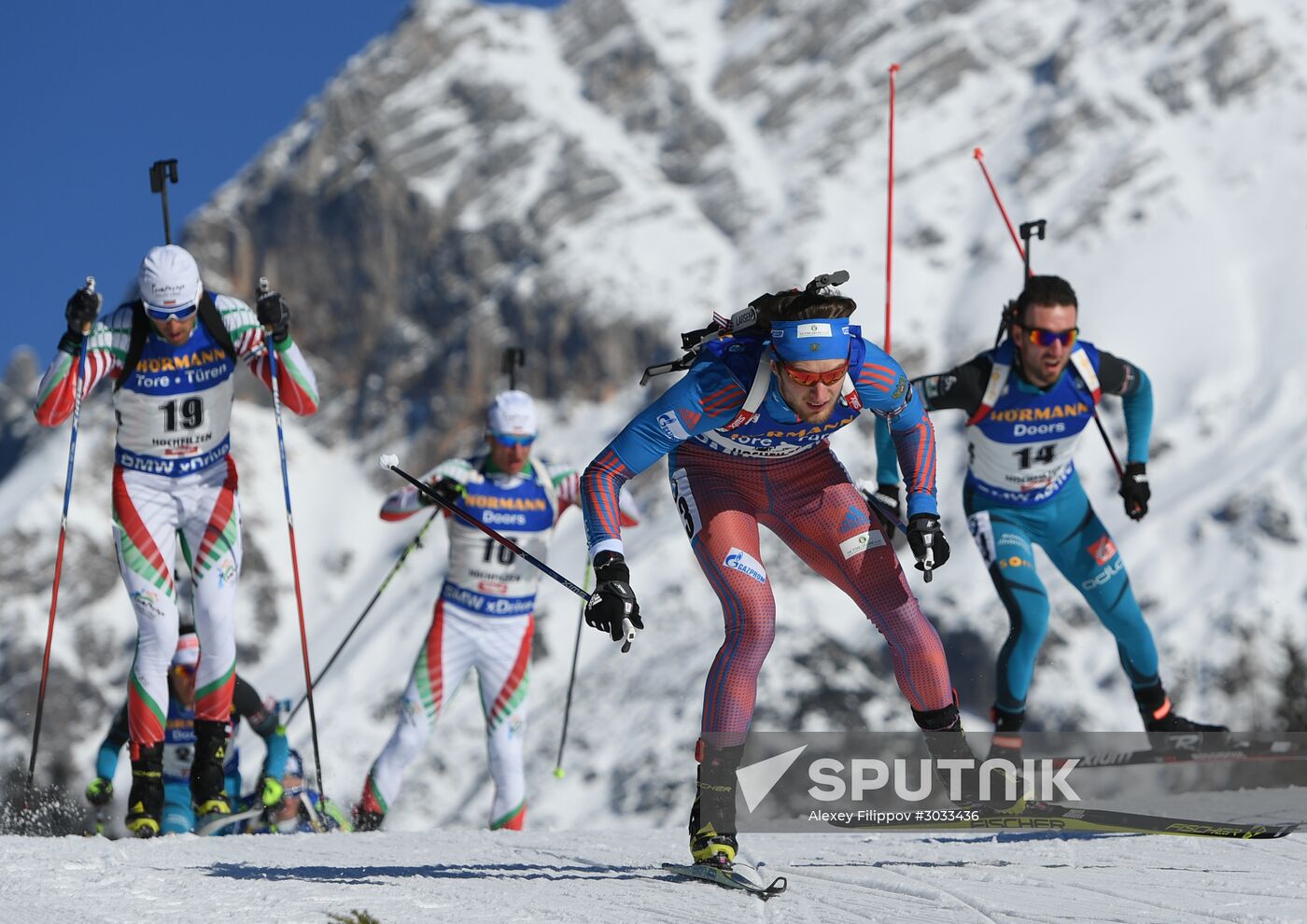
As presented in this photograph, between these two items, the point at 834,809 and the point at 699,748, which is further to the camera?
the point at 834,809

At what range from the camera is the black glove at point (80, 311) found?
31.3ft

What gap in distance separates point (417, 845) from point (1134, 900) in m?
3.92

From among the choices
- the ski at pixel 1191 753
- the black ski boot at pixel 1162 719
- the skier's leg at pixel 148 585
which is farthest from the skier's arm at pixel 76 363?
the black ski boot at pixel 1162 719

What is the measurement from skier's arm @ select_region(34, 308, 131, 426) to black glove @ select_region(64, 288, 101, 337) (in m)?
0.07

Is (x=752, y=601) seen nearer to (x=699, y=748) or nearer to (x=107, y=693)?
(x=699, y=748)

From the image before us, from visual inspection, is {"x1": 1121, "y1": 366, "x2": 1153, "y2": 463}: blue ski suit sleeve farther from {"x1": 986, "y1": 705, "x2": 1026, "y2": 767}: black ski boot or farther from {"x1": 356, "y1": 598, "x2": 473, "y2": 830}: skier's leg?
{"x1": 356, "y1": 598, "x2": 473, "y2": 830}: skier's leg

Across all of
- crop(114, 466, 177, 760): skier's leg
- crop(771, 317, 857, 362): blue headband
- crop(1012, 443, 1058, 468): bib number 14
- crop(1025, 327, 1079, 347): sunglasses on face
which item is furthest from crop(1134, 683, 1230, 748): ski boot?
crop(114, 466, 177, 760): skier's leg

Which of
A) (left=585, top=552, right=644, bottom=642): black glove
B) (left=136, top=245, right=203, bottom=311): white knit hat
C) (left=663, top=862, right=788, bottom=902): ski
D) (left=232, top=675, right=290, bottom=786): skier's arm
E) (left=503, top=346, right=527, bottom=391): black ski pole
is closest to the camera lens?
(left=585, top=552, right=644, bottom=642): black glove

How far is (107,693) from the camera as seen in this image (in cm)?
19550

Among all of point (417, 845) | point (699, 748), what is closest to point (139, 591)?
point (417, 845)

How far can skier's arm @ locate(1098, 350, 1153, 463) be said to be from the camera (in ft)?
34.1

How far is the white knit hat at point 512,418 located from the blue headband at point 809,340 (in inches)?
219

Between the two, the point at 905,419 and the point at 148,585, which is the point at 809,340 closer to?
the point at 905,419

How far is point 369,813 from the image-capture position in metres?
12.4
